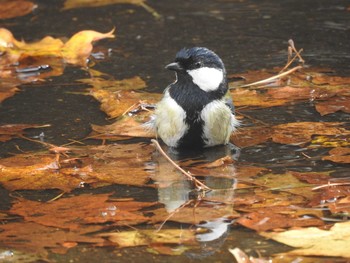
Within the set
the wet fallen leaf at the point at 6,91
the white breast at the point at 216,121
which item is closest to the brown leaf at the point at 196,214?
the white breast at the point at 216,121

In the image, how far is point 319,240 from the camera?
2.96 metres

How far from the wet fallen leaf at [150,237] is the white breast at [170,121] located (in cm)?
120

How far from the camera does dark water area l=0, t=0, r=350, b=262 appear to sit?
12.0 ft

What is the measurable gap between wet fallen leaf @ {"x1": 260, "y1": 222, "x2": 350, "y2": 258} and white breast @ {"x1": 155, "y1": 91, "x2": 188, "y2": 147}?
131 centimetres

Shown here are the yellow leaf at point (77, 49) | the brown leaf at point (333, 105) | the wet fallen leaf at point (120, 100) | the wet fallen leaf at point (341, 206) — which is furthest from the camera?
the yellow leaf at point (77, 49)

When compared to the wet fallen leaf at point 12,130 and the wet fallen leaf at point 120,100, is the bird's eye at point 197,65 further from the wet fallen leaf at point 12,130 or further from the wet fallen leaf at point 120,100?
the wet fallen leaf at point 12,130

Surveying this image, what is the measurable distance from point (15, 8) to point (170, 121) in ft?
11.7

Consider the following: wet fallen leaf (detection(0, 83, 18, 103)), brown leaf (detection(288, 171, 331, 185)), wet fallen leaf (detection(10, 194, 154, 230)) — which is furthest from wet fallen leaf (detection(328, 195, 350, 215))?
wet fallen leaf (detection(0, 83, 18, 103))

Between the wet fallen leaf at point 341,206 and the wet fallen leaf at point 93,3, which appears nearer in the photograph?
the wet fallen leaf at point 341,206

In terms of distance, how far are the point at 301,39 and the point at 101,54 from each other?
1.61 meters

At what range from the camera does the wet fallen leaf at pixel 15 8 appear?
725cm

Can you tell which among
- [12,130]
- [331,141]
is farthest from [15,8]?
[331,141]

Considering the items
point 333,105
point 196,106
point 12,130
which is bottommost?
point 12,130

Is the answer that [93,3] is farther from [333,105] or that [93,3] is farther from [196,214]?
[196,214]
